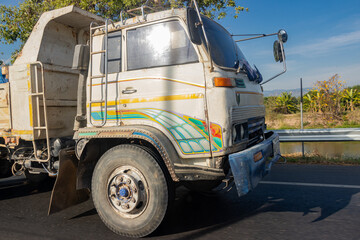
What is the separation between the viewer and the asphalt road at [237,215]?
134 inches

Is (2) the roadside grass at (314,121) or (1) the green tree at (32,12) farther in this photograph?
(2) the roadside grass at (314,121)

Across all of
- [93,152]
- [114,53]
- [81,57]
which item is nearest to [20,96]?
[81,57]

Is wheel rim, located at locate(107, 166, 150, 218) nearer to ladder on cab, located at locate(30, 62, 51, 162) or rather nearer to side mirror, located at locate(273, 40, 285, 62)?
ladder on cab, located at locate(30, 62, 51, 162)

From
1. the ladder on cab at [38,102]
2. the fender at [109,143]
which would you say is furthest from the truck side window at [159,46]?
the ladder on cab at [38,102]

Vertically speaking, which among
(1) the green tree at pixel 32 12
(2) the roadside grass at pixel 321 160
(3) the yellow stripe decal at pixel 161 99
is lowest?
(2) the roadside grass at pixel 321 160

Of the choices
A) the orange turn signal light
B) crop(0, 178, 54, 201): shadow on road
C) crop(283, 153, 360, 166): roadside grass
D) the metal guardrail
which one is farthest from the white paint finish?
crop(283, 153, 360, 166): roadside grass

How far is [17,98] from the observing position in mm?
4289

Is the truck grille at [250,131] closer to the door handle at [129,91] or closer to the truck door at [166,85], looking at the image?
the truck door at [166,85]

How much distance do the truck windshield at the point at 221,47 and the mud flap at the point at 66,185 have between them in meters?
2.19

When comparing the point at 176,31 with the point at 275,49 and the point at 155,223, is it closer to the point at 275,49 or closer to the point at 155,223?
the point at 275,49

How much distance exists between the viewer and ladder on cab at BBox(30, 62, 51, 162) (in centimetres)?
413

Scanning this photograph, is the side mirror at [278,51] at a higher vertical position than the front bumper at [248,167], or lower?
higher

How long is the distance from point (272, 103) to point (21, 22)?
721 inches

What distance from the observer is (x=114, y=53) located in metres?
3.83
